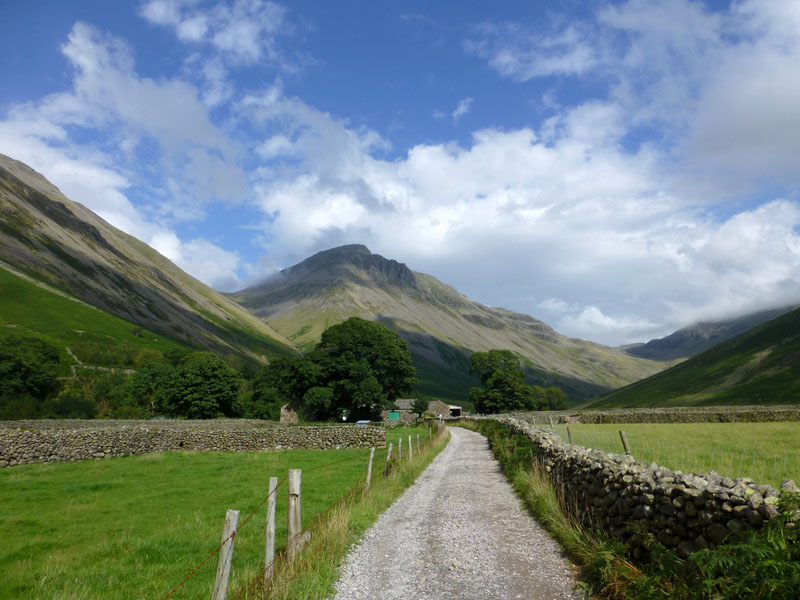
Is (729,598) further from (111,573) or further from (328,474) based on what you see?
(328,474)

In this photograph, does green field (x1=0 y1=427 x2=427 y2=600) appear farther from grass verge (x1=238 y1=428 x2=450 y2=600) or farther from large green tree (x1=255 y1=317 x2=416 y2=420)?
large green tree (x1=255 y1=317 x2=416 y2=420)

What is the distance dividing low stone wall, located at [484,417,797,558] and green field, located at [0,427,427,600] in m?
6.99

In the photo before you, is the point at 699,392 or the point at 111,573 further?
the point at 699,392

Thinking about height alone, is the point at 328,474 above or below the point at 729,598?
below

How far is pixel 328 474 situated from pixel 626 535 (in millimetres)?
16915

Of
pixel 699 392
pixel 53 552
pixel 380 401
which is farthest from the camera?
pixel 699 392

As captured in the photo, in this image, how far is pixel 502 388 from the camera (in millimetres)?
114062

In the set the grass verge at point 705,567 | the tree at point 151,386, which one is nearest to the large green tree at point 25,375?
the tree at point 151,386

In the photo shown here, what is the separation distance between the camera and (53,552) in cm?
1136

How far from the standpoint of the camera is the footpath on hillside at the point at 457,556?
8.19 metres

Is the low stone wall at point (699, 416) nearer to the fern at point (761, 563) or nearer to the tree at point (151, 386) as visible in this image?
the fern at point (761, 563)

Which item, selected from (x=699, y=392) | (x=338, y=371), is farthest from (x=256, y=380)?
(x=699, y=392)

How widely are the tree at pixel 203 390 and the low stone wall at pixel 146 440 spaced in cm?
3027

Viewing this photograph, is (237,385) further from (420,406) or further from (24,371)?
(420,406)
